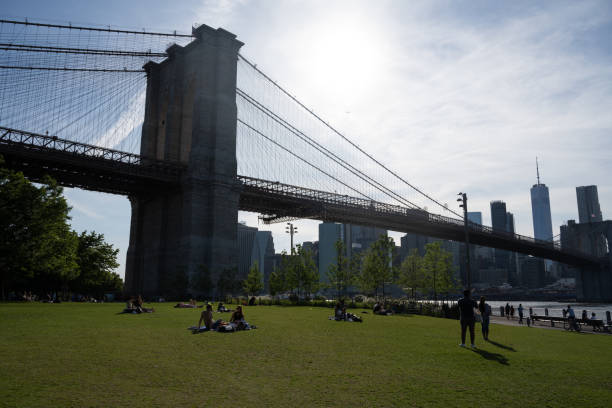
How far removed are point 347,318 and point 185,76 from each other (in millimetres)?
46998

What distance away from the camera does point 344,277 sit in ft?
167

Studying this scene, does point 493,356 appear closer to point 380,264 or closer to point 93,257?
point 380,264

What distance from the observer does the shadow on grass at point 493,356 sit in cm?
1070

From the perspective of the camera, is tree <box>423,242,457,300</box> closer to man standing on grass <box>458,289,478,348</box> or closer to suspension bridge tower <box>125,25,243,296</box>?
suspension bridge tower <box>125,25,243,296</box>

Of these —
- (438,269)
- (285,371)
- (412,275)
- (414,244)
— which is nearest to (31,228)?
(285,371)

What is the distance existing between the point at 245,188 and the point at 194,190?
761cm

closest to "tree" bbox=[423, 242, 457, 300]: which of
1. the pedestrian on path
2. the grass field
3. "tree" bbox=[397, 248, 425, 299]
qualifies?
"tree" bbox=[397, 248, 425, 299]

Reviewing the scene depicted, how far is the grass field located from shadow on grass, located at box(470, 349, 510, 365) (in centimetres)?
6

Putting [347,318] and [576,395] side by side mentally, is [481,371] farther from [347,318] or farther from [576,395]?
[347,318]

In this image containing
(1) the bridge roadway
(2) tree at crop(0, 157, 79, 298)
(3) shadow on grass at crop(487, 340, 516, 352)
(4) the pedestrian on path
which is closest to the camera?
(3) shadow on grass at crop(487, 340, 516, 352)

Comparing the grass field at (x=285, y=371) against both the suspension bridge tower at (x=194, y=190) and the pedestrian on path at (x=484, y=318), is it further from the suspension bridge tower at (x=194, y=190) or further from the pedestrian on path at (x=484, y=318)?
Result: the suspension bridge tower at (x=194, y=190)

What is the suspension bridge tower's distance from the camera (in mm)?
49000

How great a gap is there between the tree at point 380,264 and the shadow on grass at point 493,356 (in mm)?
33981

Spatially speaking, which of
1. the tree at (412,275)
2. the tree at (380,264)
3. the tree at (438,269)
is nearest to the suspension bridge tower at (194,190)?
the tree at (380,264)
